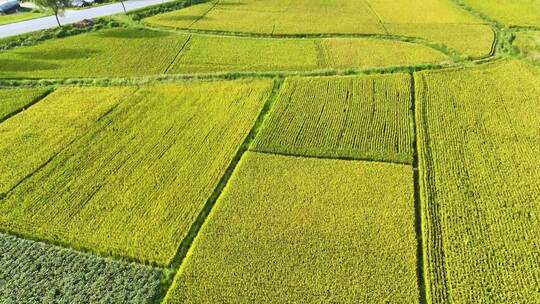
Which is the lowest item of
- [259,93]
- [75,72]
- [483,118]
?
[483,118]

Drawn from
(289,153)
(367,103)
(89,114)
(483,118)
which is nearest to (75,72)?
(89,114)

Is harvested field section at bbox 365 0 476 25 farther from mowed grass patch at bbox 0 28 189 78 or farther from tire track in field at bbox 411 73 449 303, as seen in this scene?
tire track in field at bbox 411 73 449 303

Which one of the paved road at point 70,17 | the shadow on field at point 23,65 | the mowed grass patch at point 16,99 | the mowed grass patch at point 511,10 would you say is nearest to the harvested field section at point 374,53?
the mowed grass patch at point 511,10

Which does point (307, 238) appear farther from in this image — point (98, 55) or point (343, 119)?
point (98, 55)

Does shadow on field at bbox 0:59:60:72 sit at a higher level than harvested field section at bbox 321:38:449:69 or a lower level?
higher

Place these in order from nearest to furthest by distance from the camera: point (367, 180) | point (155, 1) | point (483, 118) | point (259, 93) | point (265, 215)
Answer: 1. point (265, 215)
2. point (367, 180)
3. point (483, 118)
4. point (259, 93)
5. point (155, 1)

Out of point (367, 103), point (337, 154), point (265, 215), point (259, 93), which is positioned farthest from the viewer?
point (259, 93)

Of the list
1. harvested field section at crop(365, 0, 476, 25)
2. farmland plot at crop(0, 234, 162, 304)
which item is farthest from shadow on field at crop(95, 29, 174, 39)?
farmland plot at crop(0, 234, 162, 304)

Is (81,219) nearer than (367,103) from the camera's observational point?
Yes

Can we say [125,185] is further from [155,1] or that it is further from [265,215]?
[155,1]
